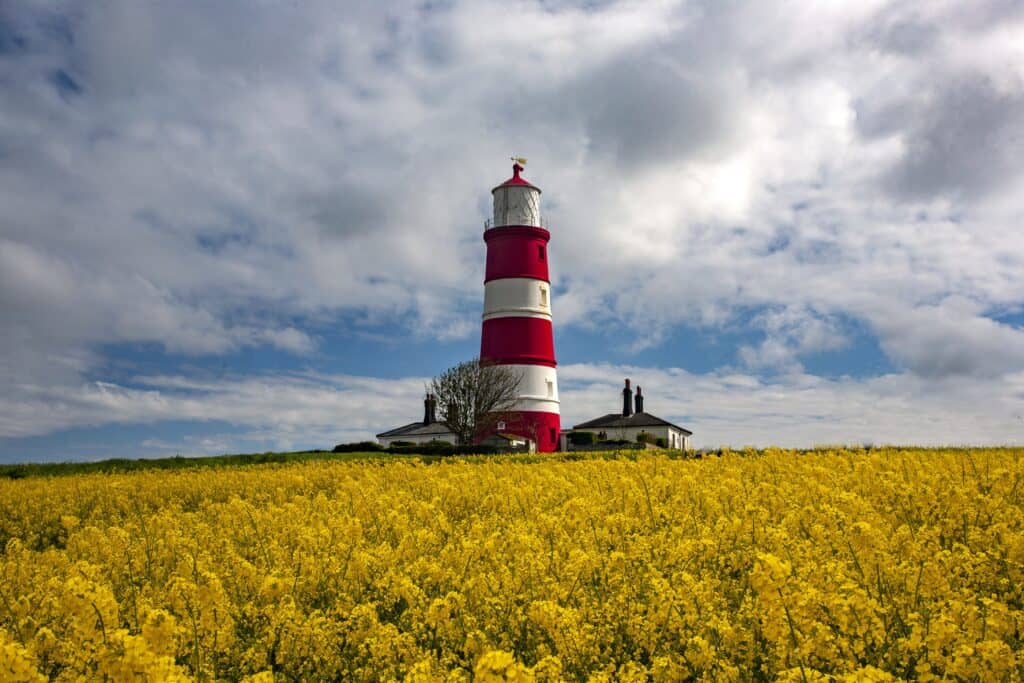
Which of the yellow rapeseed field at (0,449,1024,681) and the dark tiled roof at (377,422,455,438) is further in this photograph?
the dark tiled roof at (377,422,455,438)

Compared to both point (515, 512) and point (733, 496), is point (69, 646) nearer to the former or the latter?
point (515, 512)

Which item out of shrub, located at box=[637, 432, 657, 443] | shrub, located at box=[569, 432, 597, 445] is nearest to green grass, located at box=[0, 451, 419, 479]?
shrub, located at box=[569, 432, 597, 445]

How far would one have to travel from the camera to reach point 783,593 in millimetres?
3777

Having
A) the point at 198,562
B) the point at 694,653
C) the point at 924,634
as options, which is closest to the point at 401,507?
the point at 198,562

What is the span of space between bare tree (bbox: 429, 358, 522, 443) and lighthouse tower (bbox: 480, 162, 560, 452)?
0.50 metres

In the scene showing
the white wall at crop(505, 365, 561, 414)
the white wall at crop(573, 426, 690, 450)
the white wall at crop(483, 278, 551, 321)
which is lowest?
the white wall at crop(573, 426, 690, 450)

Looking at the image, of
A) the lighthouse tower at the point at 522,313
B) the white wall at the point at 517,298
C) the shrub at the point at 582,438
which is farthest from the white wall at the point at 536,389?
the shrub at the point at 582,438

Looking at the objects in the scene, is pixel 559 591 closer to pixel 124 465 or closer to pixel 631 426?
pixel 124 465

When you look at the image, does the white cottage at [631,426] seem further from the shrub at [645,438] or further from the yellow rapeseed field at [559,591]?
the yellow rapeseed field at [559,591]

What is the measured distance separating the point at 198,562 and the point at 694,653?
4.75 m

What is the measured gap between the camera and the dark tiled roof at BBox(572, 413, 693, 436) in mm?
60884

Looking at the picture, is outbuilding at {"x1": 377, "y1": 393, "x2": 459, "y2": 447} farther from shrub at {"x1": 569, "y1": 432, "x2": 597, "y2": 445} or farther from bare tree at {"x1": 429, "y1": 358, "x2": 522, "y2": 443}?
bare tree at {"x1": 429, "y1": 358, "x2": 522, "y2": 443}

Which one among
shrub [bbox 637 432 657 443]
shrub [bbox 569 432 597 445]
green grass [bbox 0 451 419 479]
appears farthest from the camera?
shrub [bbox 637 432 657 443]

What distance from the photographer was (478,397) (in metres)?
37.4
